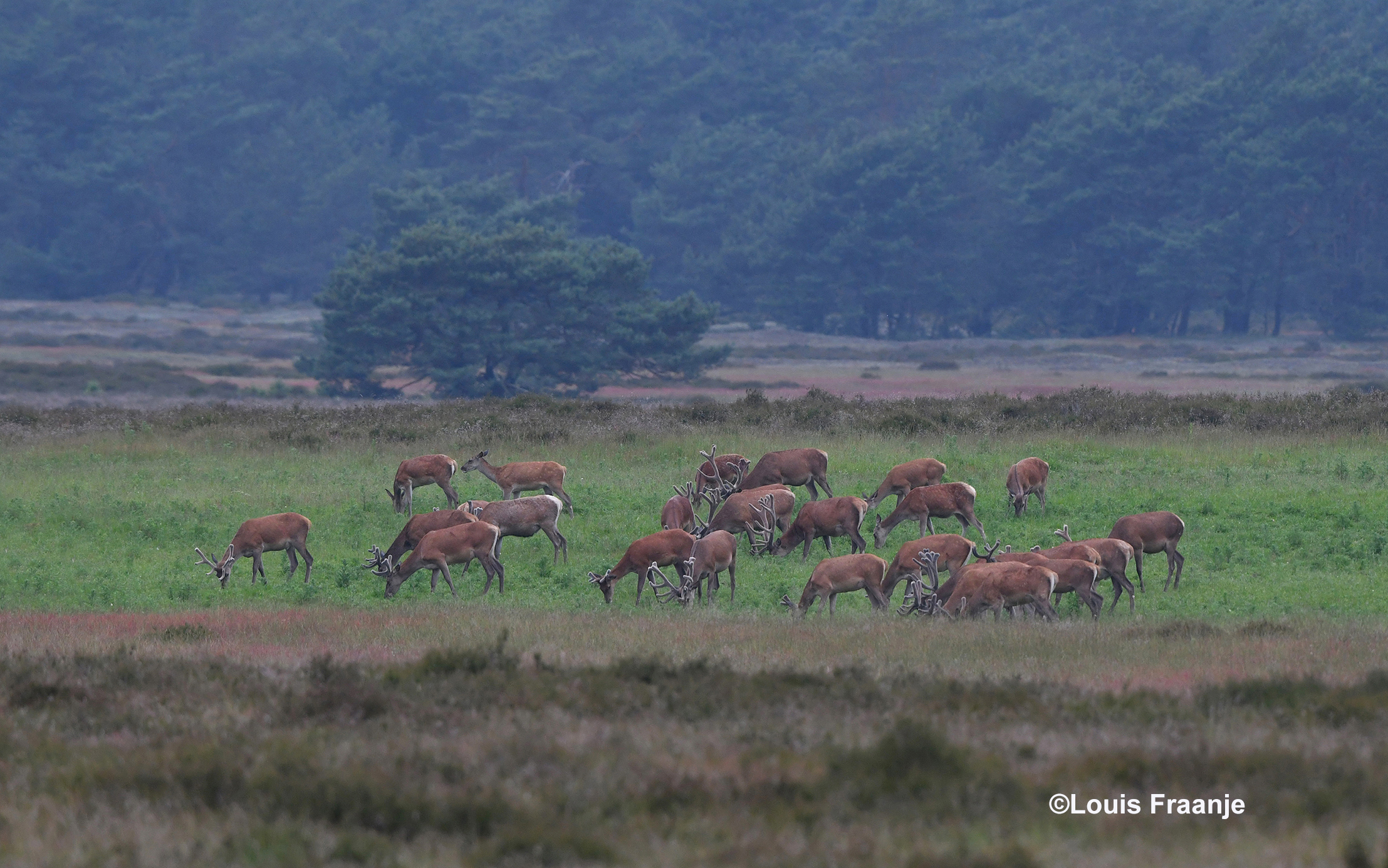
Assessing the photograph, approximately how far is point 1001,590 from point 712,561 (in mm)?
3277

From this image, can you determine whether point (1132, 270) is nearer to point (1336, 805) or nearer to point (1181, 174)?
point (1181, 174)

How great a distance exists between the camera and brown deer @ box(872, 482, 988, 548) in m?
19.5

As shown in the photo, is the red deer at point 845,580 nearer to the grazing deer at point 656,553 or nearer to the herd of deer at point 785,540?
the herd of deer at point 785,540

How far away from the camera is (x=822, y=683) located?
10.8 m

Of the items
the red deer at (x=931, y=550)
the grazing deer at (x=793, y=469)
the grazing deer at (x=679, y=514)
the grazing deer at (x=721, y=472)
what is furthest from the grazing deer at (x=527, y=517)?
the red deer at (x=931, y=550)

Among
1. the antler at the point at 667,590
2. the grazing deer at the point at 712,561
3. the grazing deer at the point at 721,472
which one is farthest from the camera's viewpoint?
the grazing deer at the point at 721,472

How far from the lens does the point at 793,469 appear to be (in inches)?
858

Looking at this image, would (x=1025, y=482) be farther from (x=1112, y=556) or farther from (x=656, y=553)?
(x=656, y=553)

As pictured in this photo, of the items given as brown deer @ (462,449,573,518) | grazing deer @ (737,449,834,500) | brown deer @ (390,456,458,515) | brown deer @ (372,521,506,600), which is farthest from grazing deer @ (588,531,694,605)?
brown deer @ (390,456,458,515)

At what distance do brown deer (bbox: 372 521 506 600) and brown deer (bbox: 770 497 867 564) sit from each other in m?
3.42

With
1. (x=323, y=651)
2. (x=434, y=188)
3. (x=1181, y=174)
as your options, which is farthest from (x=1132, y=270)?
(x=323, y=651)

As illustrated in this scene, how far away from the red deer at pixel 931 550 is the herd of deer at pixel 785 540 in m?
0.01

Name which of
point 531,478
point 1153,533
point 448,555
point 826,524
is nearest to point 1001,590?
point 1153,533

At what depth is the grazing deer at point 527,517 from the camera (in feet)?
62.5
